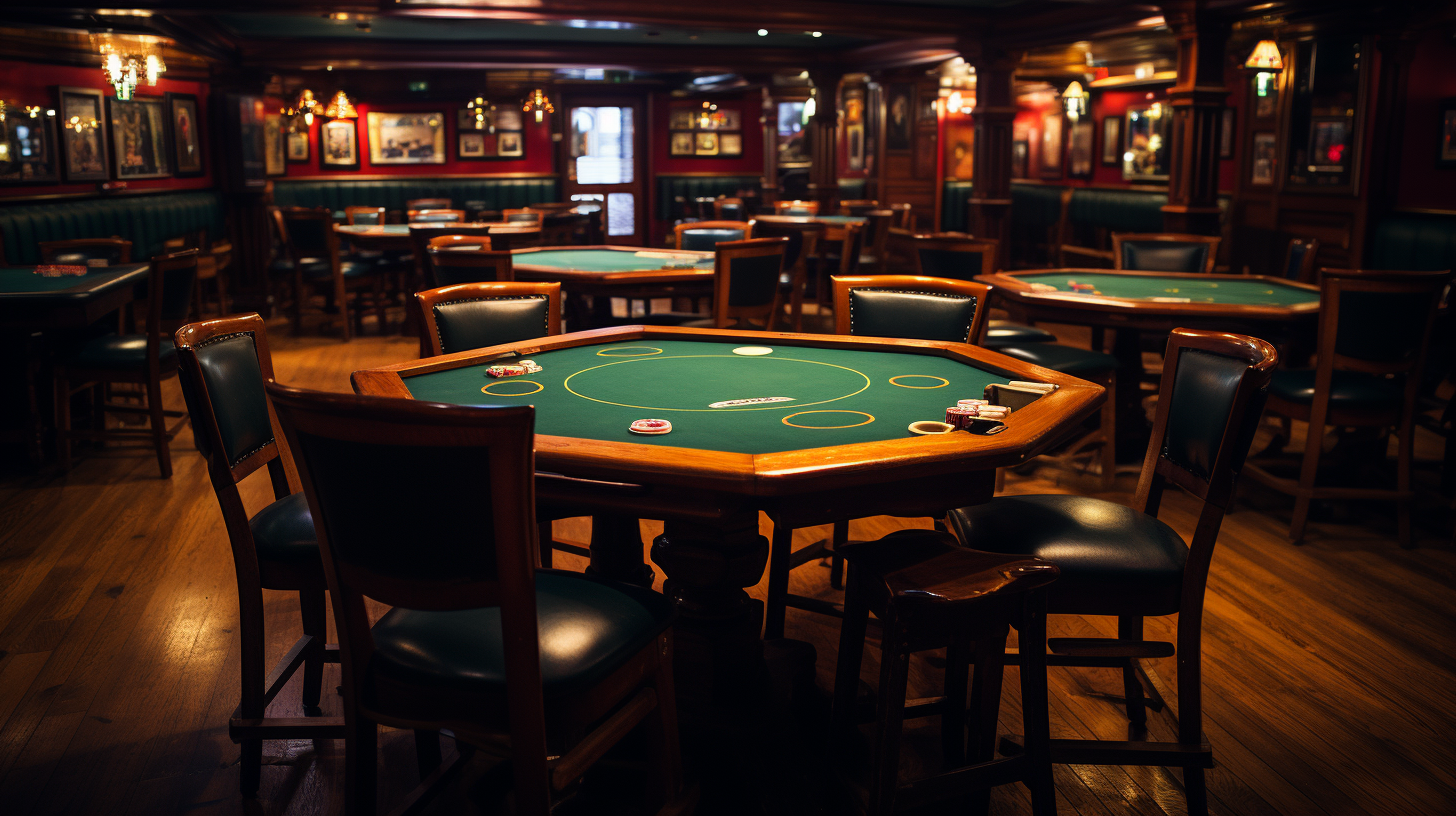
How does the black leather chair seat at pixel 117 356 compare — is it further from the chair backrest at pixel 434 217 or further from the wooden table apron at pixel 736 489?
the chair backrest at pixel 434 217

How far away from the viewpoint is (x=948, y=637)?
74.3 inches

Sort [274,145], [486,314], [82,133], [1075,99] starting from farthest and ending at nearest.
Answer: [274,145]
[1075,99]
[82,133]
[486,314]

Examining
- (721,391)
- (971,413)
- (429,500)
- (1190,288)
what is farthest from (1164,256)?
(429,500)

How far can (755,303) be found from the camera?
16.9 feet

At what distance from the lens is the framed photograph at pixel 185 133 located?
32.9ft

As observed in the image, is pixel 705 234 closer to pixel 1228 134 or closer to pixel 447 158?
pixel 1228 134

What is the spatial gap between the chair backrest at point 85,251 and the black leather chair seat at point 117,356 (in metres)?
1.39

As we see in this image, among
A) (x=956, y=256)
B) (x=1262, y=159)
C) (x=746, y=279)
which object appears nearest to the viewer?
(x=746, y=279)

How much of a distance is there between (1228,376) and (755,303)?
3110mm

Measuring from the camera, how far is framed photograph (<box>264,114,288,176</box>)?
42.2 ft

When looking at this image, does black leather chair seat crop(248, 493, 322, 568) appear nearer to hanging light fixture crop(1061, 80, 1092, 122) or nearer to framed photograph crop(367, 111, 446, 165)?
hanging light fixture crop(1061, 80, 1092, 122)

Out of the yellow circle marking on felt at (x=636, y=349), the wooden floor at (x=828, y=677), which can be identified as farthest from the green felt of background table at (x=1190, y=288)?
the yellow circle marking on felt at (x=636, y=349)

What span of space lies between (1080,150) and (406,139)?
30.2ft

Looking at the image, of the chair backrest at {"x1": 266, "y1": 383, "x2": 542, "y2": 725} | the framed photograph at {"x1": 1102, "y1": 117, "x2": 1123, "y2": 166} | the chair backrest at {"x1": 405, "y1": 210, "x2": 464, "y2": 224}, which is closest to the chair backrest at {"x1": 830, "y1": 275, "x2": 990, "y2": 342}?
the chair backrest at {"x1": 266, "y1": 383, "x2": 542, "y2": 725}
